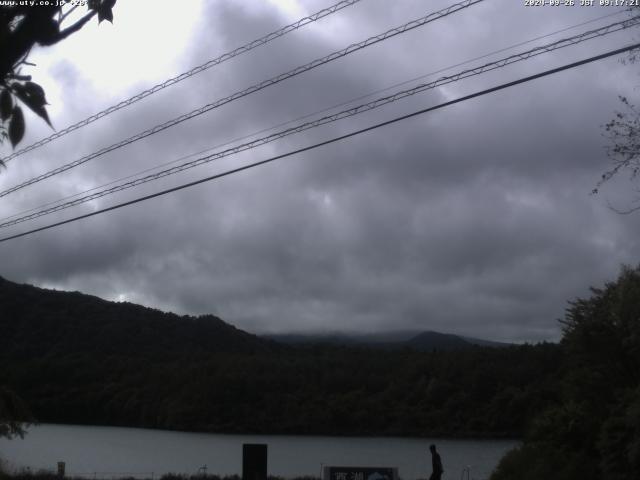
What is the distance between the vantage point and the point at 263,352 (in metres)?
87.6

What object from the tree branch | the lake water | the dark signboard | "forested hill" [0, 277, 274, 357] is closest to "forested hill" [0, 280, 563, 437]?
"forested hill" [0, 277, 274, 357]

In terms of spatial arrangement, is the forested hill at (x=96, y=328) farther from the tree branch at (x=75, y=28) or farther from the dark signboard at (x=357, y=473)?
the tree branch at (x=75, y=28)

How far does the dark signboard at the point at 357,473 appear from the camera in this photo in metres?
18.9

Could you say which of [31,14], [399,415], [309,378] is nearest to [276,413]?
[309,378]

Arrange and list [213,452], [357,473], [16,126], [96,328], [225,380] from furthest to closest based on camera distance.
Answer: [225,380]
[96,328]
[213,452]
[357,473]
[16,126]

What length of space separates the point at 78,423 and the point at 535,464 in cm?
5581

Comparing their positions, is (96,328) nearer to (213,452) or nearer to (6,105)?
(213,452)

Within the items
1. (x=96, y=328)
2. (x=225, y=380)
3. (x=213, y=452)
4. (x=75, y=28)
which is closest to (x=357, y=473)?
(x=75, y=28)

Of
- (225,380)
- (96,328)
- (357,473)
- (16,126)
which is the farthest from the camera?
(225,380)

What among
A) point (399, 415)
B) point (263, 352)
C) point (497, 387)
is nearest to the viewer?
point (497, 387)

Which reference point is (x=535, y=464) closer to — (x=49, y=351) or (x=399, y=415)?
(x=399, y=415)

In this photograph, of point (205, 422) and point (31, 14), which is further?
point (205, 422)

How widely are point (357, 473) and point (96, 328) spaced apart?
52.9 meters

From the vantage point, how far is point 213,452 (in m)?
53.7
